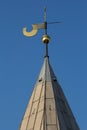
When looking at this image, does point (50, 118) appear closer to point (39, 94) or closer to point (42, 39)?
point (39, 94)

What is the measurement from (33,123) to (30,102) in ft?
10.1

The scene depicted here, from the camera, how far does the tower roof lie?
42469 mm

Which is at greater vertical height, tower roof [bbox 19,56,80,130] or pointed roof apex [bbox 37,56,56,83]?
pointed roof apex [bbox 37,56,56,83]

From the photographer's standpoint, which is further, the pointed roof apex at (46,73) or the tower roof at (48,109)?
the pointed roof apex at (46,73)

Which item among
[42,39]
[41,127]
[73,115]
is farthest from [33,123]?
[42,39]

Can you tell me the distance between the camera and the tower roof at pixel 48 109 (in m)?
42.5

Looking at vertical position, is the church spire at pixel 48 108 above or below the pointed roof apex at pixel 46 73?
below

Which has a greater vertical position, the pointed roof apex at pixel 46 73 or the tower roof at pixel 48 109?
the pointed roof apex at pixel 46 73

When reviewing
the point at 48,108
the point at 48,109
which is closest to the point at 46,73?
the point at 48,108

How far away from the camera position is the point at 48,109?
143 ft

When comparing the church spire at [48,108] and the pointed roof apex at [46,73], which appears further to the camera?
the pointed roof apex at [46,73]

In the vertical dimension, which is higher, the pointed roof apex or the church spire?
the pointed roof apex

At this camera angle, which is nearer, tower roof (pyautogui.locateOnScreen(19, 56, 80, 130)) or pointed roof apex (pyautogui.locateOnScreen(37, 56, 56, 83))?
tower roof (pyautogui.locateOnScreen(19, 56, 80, 130))

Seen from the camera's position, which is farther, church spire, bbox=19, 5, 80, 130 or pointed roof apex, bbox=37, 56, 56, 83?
pointed roof apex, bbox=37, 56, 56, 83
